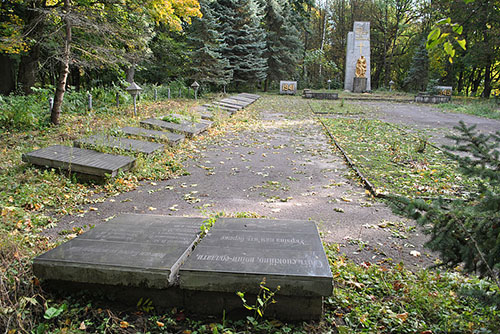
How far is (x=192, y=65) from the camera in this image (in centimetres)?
2206

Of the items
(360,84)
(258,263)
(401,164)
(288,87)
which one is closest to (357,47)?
(360,84)

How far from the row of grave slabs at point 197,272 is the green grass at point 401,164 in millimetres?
2071

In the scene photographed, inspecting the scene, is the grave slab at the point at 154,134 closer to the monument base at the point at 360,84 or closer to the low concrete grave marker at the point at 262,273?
the low concrete grave marker at the point at 262,273

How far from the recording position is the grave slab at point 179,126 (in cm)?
938

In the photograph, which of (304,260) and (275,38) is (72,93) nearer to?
(304,260)

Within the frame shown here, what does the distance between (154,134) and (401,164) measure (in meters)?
5.80

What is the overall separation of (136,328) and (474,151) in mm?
2636

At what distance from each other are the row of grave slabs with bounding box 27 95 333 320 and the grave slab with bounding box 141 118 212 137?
6597 mm

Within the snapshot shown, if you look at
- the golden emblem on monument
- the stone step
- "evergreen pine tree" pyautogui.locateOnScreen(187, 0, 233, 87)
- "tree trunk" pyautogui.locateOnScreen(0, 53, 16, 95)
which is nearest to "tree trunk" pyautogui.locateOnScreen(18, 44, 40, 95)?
"tree trunk" pyautogui.locateOnScreen(0, 53, 16, 95)

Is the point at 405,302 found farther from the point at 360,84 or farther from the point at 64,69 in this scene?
the point at 360,84

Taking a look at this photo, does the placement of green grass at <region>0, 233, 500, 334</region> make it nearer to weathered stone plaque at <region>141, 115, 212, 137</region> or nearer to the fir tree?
the fir tree

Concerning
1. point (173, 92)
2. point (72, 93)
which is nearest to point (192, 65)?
point (173, 92)

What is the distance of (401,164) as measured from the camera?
732 cm

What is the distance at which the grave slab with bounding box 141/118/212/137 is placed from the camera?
30.8 feet
